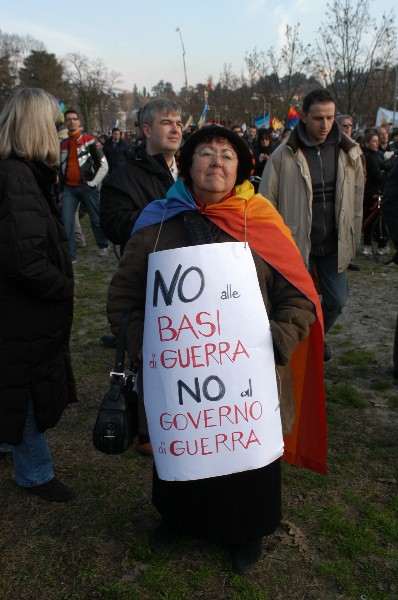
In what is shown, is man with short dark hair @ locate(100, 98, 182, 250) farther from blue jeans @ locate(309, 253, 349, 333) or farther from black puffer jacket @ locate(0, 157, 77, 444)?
blue jeans @ locate(309, 253, 349, 333)

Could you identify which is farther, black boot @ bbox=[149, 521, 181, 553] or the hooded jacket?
the hooded jacket

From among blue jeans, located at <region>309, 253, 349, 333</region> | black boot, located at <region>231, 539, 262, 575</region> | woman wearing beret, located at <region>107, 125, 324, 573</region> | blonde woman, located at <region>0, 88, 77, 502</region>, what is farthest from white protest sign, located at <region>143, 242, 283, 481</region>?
blue jeans, located at <region>309, 253, 349, 333</region>

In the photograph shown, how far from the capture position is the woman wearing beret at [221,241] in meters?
2.26

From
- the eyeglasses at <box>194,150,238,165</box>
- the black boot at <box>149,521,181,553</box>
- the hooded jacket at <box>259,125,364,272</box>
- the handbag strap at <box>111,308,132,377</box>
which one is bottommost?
the black boot at <box>149,521,181,553</box>

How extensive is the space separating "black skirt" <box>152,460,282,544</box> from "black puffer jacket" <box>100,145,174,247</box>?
162 centimetres

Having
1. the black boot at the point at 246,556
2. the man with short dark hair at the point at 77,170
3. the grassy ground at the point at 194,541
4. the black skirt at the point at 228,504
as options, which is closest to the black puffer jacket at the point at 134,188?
the grassy ground at the point at 194,541

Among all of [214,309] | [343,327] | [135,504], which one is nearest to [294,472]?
[135,504]

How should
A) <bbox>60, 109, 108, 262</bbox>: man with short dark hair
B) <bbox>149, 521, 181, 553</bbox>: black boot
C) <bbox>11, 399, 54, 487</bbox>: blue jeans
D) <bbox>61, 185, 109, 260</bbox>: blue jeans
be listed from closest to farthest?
<bbox>149, 521, 181, 553</bbox>: black boot → <bbox>11, 399, 54, 487</bbox>: blue jeans → <bbox>60, 109, 108, 262</bbox>: man with short dark hair → <bbox>61, 185, 109, 260</bbox>: blue jeans

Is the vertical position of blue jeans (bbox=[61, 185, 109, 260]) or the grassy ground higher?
blue jeans (bbox=[61, 185, 109, 260])

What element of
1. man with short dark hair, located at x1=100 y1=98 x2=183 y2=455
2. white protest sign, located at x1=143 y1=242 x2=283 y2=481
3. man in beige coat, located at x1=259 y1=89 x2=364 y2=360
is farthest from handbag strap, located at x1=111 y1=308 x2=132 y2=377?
man in beige coat, located at x1=259 y1=89 x2=364 y2=360

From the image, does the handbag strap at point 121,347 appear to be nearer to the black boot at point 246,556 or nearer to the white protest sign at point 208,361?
the white protest sign at point 208,361

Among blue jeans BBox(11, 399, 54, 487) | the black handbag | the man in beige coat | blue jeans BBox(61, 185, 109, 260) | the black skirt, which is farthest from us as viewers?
blue jeans BBox(61, 185, 109, 260)

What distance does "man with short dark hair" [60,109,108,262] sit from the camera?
787 cm

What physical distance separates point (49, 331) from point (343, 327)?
3.70 metres
